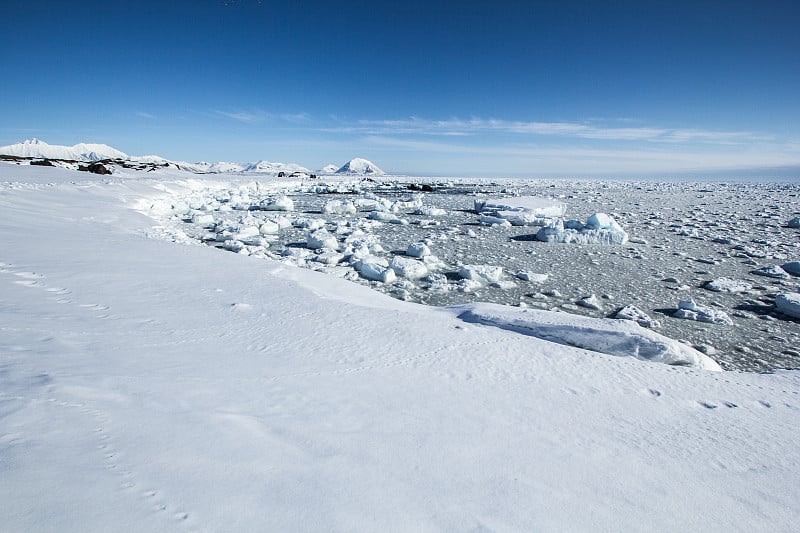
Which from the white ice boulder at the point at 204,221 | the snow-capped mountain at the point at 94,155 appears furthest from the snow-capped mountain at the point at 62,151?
the white ice boulder at the point at 204,221

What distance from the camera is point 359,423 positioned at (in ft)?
4.86

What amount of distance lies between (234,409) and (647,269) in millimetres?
5811

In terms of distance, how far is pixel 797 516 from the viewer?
3.87 ft

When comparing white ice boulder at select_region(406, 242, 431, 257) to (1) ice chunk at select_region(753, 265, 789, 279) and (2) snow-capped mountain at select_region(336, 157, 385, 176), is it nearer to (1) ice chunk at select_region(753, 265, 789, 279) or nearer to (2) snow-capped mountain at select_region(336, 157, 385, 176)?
(1) ice chunk at select_region(753, 265, 789, 279)

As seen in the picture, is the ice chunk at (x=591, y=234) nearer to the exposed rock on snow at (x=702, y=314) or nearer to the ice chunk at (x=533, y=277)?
the ice chunk at (x=533, y=277)

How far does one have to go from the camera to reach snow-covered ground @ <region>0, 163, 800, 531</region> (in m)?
1.04

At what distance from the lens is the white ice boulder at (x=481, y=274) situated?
190 inches

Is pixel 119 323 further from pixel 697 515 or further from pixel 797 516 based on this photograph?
pixel 797 516

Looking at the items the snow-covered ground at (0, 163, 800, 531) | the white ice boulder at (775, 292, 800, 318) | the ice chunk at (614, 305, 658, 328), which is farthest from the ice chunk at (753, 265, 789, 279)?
the snow-covered ground at (0, 163, 800, 531)

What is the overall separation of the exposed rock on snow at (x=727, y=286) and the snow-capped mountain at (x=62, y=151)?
485ft

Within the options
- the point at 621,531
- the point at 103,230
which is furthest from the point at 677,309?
the point at 103,230

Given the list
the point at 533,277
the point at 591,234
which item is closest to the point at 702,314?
the point at 533,277

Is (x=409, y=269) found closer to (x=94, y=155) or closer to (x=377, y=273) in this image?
(x=377, y=273)

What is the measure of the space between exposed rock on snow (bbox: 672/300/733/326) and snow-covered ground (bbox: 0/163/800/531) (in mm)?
1449
